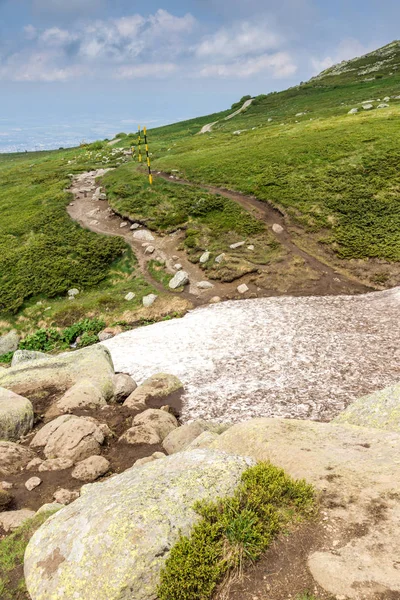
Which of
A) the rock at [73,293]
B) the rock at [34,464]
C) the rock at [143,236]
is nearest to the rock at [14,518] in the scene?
the rock at [34,464]

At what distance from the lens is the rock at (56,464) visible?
50.4ft

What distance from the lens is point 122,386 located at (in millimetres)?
22672

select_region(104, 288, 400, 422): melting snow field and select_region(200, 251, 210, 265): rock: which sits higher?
select_region(200, 251, 210, 265): rock

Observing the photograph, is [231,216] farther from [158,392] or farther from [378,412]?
[378,412]

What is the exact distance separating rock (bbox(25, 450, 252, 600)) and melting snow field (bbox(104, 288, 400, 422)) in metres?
10.1

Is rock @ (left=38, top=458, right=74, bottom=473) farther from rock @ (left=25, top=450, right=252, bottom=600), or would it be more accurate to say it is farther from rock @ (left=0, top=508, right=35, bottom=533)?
rock @ (left=25, top=450, right=252, bottom=600)

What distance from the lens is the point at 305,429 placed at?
12781mm

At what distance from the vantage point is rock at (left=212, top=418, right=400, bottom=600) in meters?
7.29

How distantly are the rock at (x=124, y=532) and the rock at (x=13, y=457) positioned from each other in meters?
7.02

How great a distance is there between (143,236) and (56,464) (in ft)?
115

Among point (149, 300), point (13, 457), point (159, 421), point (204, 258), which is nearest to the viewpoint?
point (13, 457)

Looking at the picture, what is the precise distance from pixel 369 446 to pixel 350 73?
185m

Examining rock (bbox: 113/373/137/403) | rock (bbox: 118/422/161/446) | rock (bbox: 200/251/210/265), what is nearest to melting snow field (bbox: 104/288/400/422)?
rock (bbox: 113/373/137/403)

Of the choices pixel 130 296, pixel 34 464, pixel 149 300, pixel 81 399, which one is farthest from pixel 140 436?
pixel 130 296
